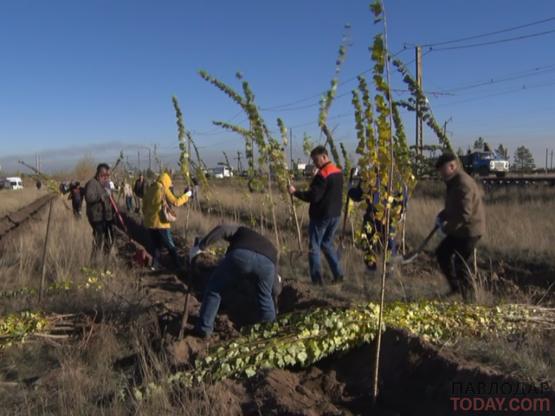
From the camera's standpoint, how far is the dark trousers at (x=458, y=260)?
5852mm

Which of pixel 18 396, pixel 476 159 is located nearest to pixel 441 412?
pixel 18 396

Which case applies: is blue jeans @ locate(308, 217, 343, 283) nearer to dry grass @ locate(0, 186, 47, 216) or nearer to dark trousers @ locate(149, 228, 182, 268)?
dark trousers @ locate(149, 228, 182, 268)

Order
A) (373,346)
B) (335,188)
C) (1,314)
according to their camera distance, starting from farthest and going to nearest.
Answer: (335,188) < (1,314) < (373,346)

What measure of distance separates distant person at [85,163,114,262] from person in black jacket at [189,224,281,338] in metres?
4.83

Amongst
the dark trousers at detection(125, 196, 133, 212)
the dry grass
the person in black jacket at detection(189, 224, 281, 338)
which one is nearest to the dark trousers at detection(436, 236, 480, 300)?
the person in black jacket at detection(189, 224, 281, 338)

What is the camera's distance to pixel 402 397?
374 cm

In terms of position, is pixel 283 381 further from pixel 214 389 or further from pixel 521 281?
pixel 521 281

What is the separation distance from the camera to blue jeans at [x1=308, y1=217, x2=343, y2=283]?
690 cm

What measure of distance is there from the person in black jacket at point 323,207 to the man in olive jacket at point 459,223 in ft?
4.42

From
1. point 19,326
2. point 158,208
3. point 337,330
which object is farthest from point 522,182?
point 19,326

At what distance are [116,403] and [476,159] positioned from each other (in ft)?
133

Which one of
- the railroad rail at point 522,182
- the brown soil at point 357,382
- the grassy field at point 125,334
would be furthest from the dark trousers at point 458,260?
the railroad rail at point 522,182

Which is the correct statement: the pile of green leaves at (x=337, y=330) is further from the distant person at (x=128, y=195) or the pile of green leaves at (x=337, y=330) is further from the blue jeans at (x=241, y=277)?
the distant person at (x=128, y=195)

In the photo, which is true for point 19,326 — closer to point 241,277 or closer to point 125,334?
point 125,334
